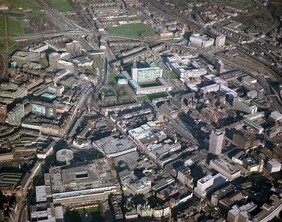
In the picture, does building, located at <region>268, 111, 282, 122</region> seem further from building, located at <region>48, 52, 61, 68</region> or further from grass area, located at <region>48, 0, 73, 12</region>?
grass area, located at <region>48, 0, 73, 12</region>

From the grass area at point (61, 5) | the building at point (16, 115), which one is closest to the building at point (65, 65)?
the building at point (16, 115)

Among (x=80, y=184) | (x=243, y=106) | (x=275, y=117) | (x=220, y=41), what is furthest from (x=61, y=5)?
(x=80, y=184)

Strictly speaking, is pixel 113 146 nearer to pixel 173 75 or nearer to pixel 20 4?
pixel 173 75

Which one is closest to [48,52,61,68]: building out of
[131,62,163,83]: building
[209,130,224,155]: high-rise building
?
[131,62,163,83]: building

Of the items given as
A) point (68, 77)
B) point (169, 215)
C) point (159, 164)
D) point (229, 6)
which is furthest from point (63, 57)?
point (229, 6)

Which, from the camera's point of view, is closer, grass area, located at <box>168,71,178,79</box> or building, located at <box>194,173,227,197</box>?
building, located at <box>194,173,227,197</box>

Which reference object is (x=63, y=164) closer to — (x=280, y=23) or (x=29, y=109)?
(x=29, y=109)
